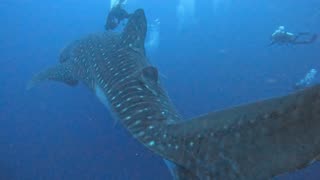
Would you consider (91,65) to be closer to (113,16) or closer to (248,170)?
(248,170)

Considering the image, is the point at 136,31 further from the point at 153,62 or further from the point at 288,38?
A: the point at 288,38

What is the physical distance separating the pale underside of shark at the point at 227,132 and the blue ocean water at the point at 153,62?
3.51 meters

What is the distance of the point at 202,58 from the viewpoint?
40.0ft

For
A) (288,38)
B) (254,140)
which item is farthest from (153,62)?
(254,140)

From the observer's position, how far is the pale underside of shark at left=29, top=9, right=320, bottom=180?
103 inches

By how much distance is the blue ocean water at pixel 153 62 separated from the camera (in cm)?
807

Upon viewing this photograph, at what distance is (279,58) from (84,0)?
13.9 metres

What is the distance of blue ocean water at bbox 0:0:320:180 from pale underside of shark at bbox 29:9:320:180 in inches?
138

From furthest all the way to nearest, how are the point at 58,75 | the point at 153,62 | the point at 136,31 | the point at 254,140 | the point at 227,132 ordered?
1. the point at 153,62
2. the point at 58,75
3. the point at 136,31
4. the point at 227,132
5. the point at 254,140

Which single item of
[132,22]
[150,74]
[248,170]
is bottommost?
[248,170]

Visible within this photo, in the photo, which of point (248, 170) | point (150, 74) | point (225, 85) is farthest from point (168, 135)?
point (225, 85)

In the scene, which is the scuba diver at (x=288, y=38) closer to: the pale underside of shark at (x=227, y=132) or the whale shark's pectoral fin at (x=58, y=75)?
the whale shark's pectoral fin at (x=58, y=75)

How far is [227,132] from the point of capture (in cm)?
300

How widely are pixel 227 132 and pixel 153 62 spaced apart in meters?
9.16
